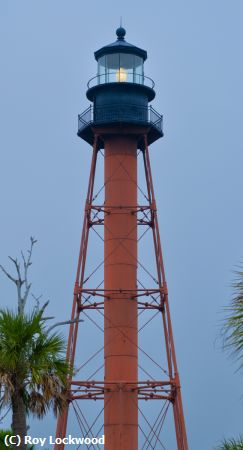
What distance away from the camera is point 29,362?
30.9 m

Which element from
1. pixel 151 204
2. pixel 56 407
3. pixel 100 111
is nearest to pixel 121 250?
pixel 151 204

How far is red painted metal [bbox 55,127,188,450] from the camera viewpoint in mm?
57188

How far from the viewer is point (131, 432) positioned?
57.3 metres

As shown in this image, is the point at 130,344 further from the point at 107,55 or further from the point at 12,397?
the point at 12,397

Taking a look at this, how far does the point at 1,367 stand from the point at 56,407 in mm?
2200

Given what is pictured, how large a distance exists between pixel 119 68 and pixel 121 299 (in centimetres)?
1233

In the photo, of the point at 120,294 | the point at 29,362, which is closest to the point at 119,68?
the point at 120,294

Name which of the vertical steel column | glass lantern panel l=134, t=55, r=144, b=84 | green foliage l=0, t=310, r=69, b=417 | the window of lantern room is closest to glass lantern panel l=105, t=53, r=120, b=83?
the window of lantern room

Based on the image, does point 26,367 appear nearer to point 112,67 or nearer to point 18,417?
point 18,417

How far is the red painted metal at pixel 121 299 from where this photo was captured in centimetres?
5719

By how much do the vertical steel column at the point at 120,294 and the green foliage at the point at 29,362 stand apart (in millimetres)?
25930

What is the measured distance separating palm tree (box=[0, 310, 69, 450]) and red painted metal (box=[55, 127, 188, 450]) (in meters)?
24.1

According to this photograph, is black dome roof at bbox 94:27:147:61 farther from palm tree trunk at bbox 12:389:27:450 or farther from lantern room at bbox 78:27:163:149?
palm tree trunk at bbox 12:389:27:450

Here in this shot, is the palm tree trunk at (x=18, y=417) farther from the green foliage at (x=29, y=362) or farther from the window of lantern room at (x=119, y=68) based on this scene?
the window of lantern room at (x=119, y=68)
